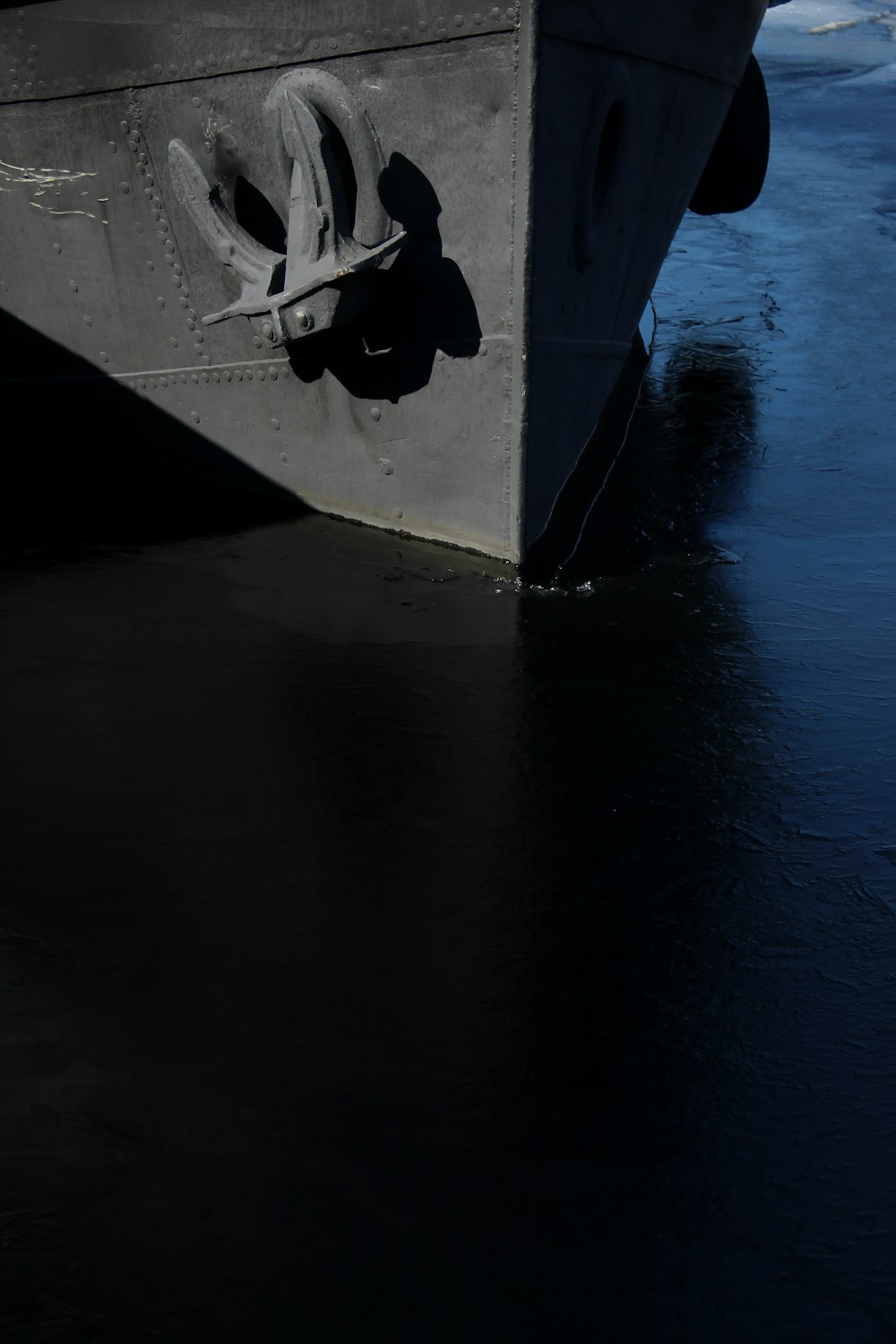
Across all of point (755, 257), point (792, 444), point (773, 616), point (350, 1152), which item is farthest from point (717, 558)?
point (755, 257)

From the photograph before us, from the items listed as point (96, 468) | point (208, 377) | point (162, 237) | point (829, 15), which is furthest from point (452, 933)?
point (829, 15)

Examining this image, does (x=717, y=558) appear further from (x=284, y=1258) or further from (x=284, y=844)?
(x=284, y=1258)

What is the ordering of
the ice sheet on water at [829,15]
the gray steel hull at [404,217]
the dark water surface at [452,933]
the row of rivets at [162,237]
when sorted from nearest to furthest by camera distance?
the dark water surface at [452,933], the gray steel hull at [404,217], the row of rivets at [162,237], the ice sheet on water at [829,15]

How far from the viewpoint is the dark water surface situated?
6.87ft

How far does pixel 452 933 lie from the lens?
2.85m

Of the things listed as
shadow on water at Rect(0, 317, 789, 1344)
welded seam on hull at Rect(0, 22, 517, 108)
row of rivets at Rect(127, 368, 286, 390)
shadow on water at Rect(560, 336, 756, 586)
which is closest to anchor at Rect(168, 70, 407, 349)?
welded seam on hull at Rect(0, 22, 517, 108)

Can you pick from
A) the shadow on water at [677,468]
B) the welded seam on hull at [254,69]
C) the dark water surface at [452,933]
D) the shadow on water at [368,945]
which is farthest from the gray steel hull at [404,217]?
the shadow on water at [368,945]

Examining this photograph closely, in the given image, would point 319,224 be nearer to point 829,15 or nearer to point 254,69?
point 254,69

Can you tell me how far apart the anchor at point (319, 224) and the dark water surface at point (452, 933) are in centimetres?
92

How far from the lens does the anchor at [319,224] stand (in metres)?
4.05

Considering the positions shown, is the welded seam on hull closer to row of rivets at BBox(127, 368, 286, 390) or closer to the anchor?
the anchor

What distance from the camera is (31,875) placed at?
3031 millimetres

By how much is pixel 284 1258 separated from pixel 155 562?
305cm

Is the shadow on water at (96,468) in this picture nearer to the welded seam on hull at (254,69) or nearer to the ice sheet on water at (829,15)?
the welded seam on hull at (254,69)
